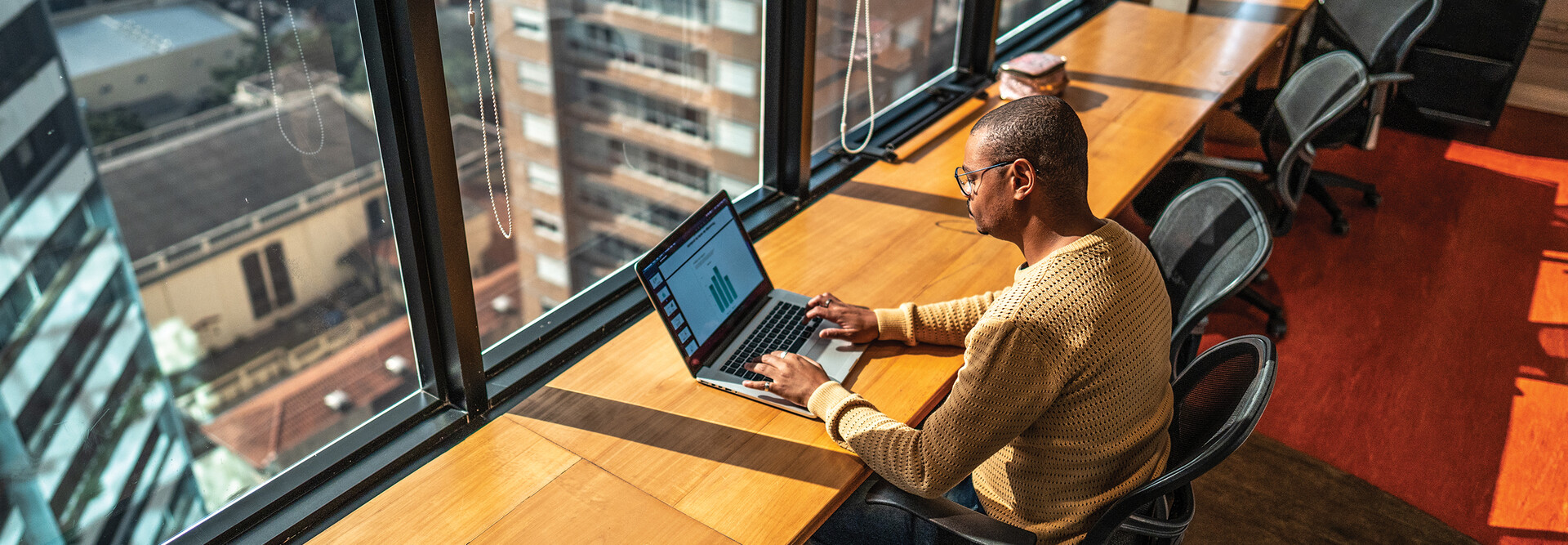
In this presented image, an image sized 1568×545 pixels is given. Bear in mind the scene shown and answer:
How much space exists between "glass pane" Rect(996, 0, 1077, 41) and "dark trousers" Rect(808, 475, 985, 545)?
254 centimetres

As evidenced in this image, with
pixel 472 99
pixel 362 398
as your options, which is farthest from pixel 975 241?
pixel 362 398

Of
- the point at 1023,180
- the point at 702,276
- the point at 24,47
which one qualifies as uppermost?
the point at 24,47

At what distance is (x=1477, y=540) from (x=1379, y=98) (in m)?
1.83

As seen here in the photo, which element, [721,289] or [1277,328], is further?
[1277,328]

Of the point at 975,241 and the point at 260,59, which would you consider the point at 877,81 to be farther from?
the point at 260,59

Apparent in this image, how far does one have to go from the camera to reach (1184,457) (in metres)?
1.68

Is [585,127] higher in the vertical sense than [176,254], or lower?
lower

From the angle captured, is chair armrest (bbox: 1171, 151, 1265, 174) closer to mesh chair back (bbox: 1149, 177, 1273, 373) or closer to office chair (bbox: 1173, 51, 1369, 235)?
office chair (bbox: 1173, 51, 1369, 235)

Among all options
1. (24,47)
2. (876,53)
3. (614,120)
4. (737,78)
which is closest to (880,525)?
(614,120)

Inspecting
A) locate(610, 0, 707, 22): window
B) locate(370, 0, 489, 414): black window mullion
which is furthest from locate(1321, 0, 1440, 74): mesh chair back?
locate(370, 0, 489, 414): black window mullion

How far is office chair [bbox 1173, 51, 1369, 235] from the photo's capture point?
304cm

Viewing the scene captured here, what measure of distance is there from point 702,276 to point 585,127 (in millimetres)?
701

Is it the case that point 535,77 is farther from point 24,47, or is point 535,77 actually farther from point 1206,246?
point 1206,246

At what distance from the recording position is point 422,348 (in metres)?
1.83
